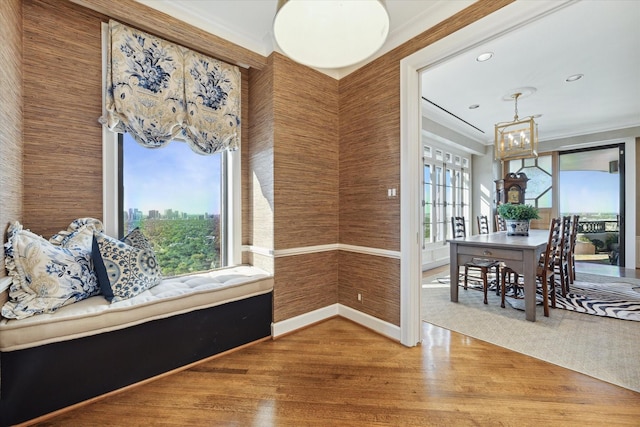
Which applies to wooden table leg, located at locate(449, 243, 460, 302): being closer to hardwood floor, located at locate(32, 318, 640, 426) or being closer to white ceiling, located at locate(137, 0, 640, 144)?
hardwood floor, located at locate(32, 318, 640, 426)

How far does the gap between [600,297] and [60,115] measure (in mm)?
5971

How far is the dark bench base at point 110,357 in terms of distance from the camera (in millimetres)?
1464

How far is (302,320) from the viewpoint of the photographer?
267 centimetres

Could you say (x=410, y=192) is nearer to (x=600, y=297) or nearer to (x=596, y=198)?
(x=600, y=297)

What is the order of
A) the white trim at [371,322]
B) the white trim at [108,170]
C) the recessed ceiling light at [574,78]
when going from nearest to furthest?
the white trim at [108,170], the white trim at [371,322], the recessed ceiling light at [574,78]

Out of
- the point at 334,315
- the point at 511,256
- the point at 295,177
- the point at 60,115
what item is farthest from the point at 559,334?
the point at 60,115

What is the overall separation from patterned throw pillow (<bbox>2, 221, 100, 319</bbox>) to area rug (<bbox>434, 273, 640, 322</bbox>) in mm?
4169

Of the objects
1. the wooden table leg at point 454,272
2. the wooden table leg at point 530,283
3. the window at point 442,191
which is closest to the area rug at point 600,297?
the wooden table leg at point 530,283

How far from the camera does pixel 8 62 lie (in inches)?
63.2

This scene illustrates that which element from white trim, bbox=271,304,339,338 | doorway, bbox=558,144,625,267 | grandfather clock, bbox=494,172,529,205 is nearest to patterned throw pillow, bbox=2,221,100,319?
white trim, bbox=271,304,339,338

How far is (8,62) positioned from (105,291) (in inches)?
59.7

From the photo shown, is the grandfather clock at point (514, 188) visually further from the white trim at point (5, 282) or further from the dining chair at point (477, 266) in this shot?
the white trim at point (5, 282)

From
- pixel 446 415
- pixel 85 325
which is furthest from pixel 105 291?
pixel 446 415

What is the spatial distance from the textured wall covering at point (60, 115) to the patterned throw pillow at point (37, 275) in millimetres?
324
